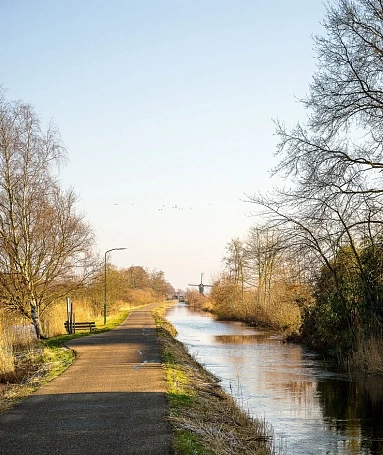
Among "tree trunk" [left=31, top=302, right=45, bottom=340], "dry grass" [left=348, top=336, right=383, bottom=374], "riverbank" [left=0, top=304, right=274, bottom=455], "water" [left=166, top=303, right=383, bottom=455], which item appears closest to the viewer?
"riverbank" [left=0, top=304, right=274, bottom=455]

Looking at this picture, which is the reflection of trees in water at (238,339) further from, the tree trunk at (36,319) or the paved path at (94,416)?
the paved path at (94,416)

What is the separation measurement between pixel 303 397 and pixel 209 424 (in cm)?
674

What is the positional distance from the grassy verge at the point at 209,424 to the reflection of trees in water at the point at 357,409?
6.13 feet

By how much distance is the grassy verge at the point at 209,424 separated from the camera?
9.35 m

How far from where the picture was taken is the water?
12.3m

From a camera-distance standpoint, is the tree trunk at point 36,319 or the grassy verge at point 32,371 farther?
the tree trunk at point 36,319

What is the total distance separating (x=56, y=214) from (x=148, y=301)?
264 feet

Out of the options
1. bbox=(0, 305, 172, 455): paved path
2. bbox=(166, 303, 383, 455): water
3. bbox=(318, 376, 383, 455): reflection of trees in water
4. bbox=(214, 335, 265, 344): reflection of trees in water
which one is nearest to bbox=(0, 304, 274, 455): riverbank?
bbox=(0, 305, 172, 455): paved path

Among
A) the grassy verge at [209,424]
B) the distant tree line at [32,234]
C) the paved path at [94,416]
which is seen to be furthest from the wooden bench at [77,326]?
the grassy verge at [209,424]

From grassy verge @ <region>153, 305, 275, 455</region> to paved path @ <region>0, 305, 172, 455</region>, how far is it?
0.85 ft

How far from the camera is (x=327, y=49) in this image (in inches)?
773

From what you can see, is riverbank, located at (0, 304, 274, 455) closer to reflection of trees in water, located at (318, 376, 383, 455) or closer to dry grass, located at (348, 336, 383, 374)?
reflection of trees in water, located at (318, 376, 383, 455)

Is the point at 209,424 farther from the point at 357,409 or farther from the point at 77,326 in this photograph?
the point at 77,326

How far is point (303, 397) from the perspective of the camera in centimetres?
1717
